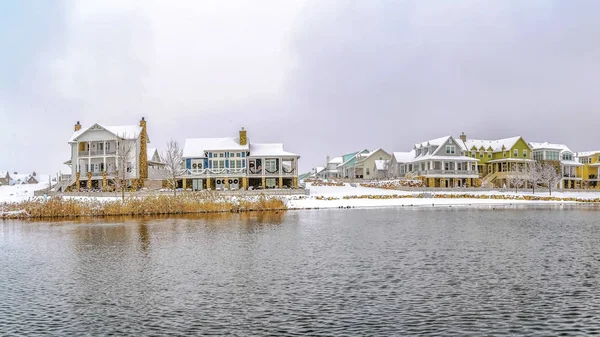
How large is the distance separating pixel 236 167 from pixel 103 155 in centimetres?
1955

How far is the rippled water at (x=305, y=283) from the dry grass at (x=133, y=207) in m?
16.9

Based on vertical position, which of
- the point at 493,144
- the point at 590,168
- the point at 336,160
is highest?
the point at 336,160

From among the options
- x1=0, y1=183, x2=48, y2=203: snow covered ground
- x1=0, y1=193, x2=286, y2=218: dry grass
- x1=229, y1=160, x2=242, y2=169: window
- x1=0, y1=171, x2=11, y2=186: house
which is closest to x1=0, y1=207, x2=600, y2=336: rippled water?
x1=0, y1=193, x2=286, y2=218: dry grass

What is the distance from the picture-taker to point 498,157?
301 feet

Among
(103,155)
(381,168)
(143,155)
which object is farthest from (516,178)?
(103,155)

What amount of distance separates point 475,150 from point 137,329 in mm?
88917

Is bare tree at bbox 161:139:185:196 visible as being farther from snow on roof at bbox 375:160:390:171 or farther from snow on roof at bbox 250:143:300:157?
snow on roof at bbox 375:160:390:171

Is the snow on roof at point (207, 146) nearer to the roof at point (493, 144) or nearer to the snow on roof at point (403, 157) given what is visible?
the snow on roof at point (403, 157)

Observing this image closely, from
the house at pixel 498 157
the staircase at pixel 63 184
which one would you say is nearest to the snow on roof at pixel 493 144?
the house at pixel 498 157

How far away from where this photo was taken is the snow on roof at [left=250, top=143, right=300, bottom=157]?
2884 inches

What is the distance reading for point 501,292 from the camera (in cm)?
1358

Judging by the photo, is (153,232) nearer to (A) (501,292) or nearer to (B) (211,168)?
(A) (501,292)

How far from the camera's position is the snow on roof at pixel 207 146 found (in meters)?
73.4

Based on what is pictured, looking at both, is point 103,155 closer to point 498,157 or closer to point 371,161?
point 371,161
